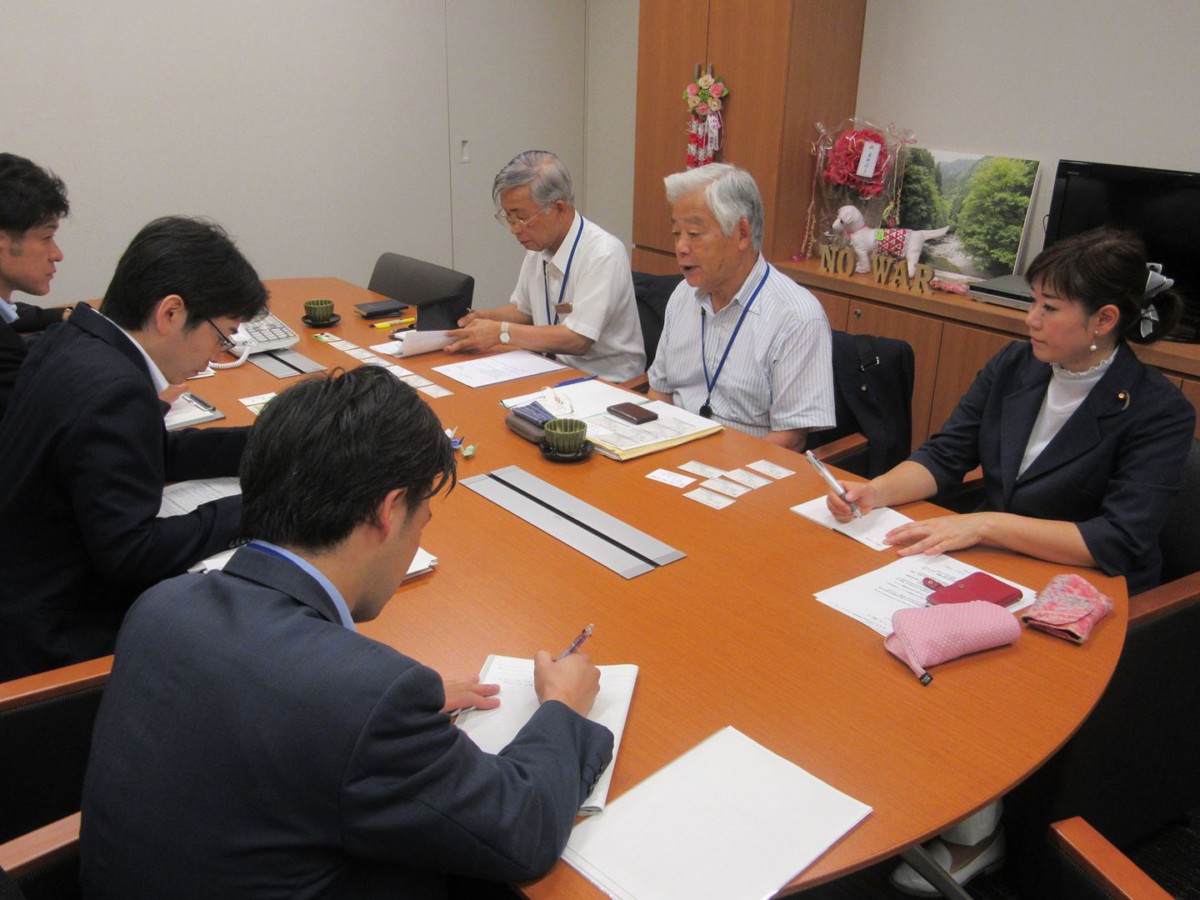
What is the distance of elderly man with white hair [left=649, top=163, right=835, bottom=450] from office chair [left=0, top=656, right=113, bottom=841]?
169 cm

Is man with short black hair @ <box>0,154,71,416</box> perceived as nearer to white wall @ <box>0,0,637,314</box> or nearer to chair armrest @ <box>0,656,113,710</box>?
chair armrest @ <box>0,656,113,710</box>

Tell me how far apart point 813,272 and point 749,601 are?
2918 millimetres

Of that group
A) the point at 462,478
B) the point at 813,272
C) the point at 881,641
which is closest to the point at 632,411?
the point at 462,478

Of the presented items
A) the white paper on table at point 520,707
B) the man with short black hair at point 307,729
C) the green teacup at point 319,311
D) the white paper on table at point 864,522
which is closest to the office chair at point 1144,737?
the white paper on table at point 864,522

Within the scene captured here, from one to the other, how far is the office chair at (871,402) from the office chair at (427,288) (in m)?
1.29

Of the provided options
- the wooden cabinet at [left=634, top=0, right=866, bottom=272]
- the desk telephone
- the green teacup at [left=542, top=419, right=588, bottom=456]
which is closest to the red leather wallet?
the green teacup at [left=542, top=419, right=588, bottom=456]

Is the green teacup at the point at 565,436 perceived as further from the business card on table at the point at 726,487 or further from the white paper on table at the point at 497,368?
the white paper on table at the point at 497,368

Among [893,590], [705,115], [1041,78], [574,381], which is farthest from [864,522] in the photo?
[705,115]

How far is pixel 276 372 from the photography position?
2664 millimetres

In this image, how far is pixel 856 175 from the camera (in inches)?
158

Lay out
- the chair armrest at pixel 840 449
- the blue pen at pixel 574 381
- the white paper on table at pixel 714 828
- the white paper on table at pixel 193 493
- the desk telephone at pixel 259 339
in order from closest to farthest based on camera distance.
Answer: the white paper on table at pixel 714 828 < the white paper on table at pixel 193 493 < the chair armrest at pixel 840 449 < the blue pen at pixel 574 381 < the desk telephone at pixel 259 339

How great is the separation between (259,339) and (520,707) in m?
2.10

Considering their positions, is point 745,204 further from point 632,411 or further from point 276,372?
point 276,372

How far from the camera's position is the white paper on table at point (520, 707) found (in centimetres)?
114
